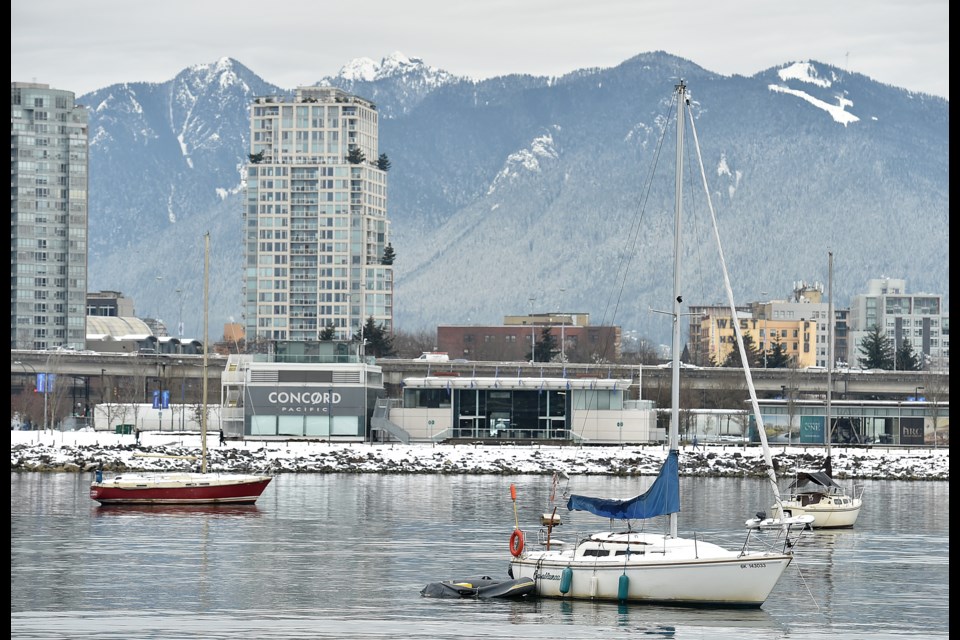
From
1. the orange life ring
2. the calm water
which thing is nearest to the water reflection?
the calm water

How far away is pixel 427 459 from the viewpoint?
11431 centimetres

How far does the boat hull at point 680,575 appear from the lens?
38.9 meters

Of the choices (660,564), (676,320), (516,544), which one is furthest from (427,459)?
(660,564)

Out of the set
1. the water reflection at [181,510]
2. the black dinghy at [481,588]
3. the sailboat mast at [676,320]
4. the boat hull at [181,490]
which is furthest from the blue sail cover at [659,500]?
the boat hull at [181,490]

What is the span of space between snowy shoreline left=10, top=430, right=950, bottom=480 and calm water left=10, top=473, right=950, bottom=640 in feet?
71.5

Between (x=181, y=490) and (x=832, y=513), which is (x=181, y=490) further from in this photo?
(x=832, y=513)

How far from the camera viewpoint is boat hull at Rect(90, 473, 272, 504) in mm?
77500

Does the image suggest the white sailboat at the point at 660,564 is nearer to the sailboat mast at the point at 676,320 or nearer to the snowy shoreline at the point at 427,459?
the sailboat mast at the point at 676,320

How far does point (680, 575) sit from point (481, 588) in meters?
6.87

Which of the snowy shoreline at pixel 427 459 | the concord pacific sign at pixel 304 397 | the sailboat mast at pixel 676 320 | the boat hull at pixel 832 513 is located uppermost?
the sailboat mast at pixel 676 320

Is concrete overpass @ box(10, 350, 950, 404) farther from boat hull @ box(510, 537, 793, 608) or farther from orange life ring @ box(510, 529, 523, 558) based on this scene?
boat hull @ box(510, 537, 793, 608)

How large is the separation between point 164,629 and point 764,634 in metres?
14.6

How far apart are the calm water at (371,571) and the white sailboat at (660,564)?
1.68 ft

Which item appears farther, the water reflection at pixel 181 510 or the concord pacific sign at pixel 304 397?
the concord pacific sign at pixel 304 397
